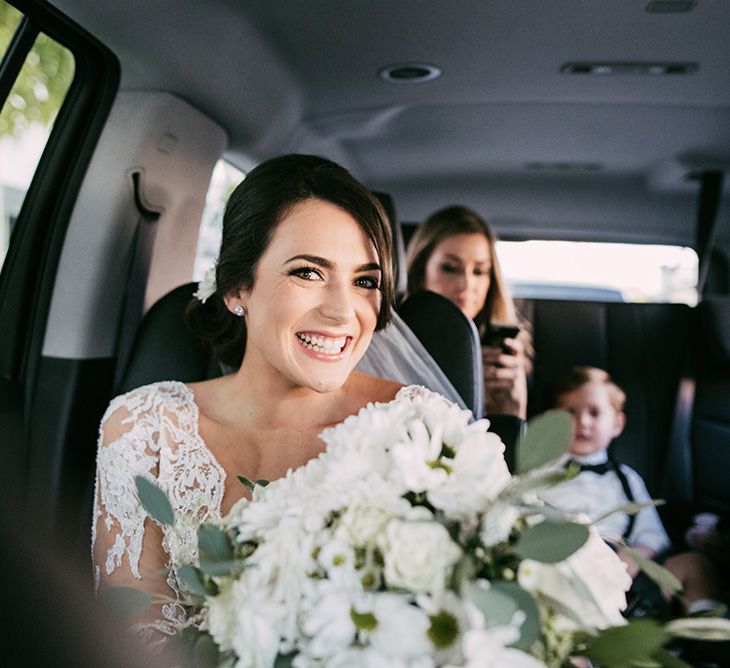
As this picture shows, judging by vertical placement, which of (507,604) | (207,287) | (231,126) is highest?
(231,126)

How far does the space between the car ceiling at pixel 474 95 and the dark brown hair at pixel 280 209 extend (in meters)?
0.62

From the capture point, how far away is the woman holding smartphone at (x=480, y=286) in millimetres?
2916

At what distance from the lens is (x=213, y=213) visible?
279 centimetres

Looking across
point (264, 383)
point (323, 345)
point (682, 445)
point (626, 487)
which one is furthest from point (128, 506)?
point (682, 445)

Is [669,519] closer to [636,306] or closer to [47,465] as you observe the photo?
[636,306]

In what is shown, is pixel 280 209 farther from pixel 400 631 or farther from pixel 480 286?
pixel 480 286

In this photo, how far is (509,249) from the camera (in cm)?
400

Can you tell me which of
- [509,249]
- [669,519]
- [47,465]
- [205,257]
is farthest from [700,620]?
[509,249]

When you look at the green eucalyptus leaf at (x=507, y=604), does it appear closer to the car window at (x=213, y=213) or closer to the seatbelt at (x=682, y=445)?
the car window at (x=213, y=213)

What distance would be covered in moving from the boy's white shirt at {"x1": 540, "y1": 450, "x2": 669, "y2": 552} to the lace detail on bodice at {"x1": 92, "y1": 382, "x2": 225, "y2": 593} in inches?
61.9

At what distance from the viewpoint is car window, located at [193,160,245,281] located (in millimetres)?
2734

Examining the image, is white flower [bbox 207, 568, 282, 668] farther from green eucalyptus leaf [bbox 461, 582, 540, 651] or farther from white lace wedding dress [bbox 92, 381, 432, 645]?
white lace wedding dress [bbox 92, 381, 432, 645]

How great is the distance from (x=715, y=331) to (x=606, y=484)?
817 millimetres

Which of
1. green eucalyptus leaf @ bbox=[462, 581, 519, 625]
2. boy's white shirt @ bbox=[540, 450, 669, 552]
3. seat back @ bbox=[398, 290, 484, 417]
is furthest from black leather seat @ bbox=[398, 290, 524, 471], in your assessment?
green eucalyptus leaf @ bbox=[462, 581, 519, 625]
